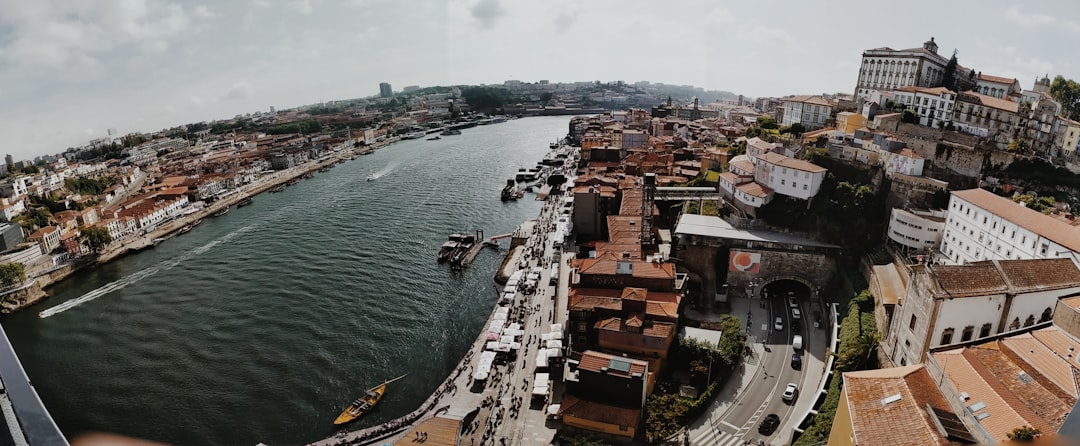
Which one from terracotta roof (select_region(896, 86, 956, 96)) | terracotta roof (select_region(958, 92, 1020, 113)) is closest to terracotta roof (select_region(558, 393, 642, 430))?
terracotta roof (select_region(958, 92, 1020, 113))

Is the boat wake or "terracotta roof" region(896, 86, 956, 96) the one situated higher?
"terracotta roof" region(896, 86, 956, 96)

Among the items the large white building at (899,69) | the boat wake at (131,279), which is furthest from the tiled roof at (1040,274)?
the boat wake at (131,279)

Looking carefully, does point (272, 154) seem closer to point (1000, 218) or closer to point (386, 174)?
point (386, 174)

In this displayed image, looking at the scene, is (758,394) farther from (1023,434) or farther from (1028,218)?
(1028,218)

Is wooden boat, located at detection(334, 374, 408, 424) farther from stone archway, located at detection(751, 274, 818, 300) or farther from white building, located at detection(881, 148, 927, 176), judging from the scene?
white building, located at detection(881, 148, 927, 176)

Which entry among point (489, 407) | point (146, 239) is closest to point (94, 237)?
point (146, 239)

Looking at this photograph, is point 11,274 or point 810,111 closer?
point 11,274

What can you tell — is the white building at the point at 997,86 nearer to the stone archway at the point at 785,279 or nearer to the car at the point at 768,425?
the stone archway at the point at 785,279
